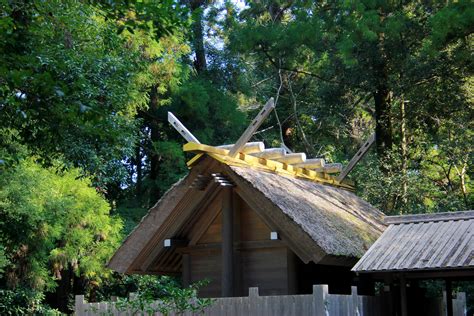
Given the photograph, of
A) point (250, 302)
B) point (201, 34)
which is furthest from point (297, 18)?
point (250, 302)

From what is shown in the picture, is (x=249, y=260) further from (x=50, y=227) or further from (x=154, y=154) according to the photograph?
(x=154, y=154)

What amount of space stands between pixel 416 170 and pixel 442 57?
385cm

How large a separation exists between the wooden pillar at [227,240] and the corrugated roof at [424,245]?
2.46 metres

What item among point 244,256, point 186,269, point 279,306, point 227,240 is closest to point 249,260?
point 244,256

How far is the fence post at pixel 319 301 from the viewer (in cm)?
996

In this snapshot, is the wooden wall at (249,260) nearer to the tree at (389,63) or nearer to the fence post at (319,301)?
the fence post at (319,301)

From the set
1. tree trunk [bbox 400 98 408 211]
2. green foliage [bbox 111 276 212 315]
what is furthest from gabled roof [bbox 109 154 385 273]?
tree trunk [bbox 400 98 408 211]

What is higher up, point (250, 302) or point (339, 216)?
point (339, 216)

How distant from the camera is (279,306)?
10.2 m

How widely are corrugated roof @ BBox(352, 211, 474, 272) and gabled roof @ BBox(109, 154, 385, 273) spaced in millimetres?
695

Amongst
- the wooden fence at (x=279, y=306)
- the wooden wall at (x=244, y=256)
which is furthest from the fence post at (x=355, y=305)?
the wooden wall at (x=244, y=256)

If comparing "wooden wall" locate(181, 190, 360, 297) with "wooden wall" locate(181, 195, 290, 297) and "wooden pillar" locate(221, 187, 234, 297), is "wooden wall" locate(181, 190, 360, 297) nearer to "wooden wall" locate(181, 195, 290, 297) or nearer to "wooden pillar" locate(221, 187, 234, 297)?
"wooden wall" locate(181, 195, 290, 297)

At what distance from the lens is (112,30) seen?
1479 cm

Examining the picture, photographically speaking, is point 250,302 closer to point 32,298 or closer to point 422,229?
point 422,229
